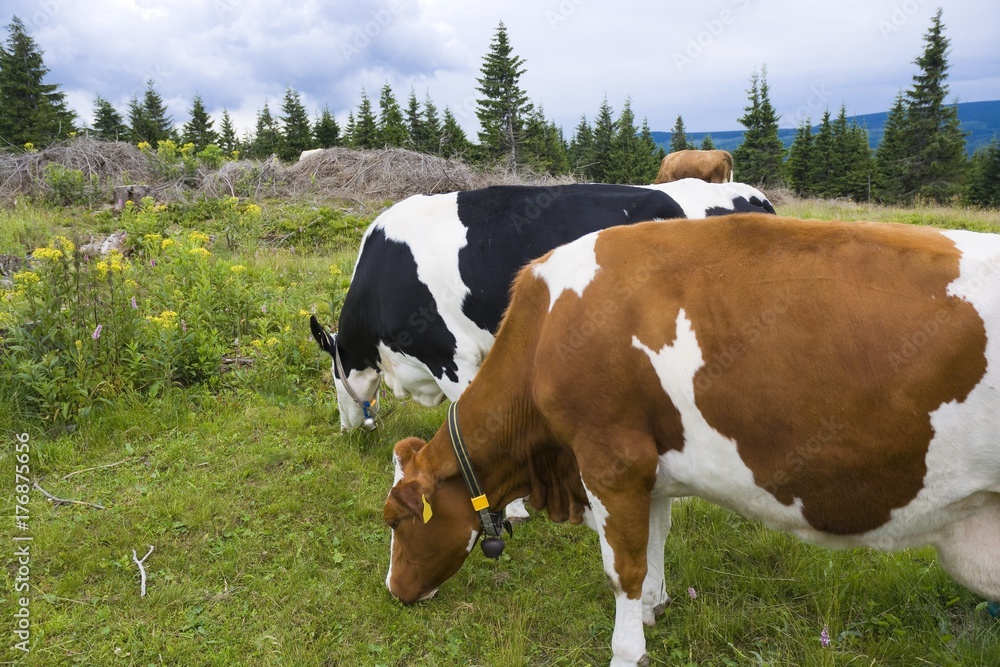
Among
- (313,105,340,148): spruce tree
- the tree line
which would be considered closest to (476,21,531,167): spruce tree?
the tree line

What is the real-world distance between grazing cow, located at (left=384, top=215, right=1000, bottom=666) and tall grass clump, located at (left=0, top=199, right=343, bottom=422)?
12.3ft

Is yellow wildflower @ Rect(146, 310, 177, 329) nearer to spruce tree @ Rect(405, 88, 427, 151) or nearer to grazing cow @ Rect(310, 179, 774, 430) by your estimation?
grazing cow @ Rect(310, 179, 774, 430)

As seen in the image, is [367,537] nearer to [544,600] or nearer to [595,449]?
[544,600]

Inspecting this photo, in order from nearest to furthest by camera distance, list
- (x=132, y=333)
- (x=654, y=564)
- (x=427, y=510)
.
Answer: (x=427, y=510)
(x=654, y=564)
(x=132, y=333)

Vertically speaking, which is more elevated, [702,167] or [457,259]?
[702,167]

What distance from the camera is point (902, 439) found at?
80.4 inches

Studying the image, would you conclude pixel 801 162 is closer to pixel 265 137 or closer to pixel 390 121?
pixel 390 121

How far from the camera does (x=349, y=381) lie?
5.15 metres

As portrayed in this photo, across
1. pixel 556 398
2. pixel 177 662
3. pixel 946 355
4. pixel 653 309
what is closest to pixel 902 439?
pixel 946 355

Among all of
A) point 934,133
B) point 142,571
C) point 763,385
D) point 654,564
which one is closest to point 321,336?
point 142,571

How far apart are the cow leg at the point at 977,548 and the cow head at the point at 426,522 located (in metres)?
2.00

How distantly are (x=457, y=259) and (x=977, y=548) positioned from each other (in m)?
3.21

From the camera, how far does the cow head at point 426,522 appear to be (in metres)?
3.01

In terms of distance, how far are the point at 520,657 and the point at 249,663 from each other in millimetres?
1393
